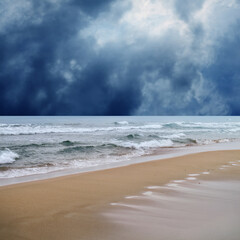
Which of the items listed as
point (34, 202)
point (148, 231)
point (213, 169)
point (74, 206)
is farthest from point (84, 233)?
point (213, 169)

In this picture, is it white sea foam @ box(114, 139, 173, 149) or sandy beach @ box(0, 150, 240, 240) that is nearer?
sandy beach @ box(0, 150, 240, 240)

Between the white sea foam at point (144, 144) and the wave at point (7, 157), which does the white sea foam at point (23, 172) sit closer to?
the wave at point (7, 157)

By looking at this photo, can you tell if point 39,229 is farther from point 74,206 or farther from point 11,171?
point 11,171

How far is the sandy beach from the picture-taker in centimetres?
300

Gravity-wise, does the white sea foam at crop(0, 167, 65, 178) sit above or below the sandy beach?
below

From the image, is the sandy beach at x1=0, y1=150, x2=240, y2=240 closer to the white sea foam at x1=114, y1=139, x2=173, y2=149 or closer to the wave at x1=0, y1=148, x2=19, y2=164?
the wave at x1=0, y1=148, x2=19, y2=164

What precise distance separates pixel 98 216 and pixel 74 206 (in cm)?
63

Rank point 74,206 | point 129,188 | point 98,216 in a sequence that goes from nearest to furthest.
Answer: point 98,216
point 74,206
point 129,188

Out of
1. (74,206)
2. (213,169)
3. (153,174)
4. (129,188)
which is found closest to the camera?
(74,206)

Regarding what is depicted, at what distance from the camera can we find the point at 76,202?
4223mm

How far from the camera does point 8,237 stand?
2.84 metres

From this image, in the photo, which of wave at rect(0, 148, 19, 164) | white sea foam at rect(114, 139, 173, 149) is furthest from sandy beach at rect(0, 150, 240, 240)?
white sea foam at rect(114, 139, 173, 149)

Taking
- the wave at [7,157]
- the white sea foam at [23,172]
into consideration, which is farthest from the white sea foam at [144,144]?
the white sea foam at [23,172]

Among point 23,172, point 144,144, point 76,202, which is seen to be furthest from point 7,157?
point 144,144
